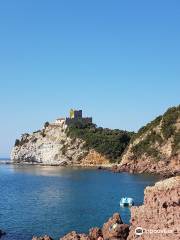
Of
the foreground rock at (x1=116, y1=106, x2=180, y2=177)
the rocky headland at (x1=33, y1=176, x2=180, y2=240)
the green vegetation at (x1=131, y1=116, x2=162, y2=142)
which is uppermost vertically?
the green vegetation at (x1=131, y1=116, x2=162, y2=142)

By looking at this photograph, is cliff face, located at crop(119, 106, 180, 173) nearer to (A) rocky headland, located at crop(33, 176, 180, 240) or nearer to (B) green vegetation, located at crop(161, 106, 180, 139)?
(B) green vegetation, located at crop(161, 106, 180, 139)

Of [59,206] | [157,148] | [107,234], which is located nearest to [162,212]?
[107,234]

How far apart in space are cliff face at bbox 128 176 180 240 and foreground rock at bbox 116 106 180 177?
322 ft

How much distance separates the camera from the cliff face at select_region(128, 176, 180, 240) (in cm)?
3503

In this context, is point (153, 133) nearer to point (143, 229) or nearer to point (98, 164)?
point (98, 164)

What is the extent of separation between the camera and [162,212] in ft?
119

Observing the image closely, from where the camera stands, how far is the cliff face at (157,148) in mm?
145000

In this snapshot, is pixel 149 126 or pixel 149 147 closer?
pixel 149 147

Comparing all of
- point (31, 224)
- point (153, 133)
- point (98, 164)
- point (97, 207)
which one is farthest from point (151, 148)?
point (31, 224)

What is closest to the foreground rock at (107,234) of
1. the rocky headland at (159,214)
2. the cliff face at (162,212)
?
the rocky headland at (159,214)

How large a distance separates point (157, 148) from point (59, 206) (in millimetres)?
80602

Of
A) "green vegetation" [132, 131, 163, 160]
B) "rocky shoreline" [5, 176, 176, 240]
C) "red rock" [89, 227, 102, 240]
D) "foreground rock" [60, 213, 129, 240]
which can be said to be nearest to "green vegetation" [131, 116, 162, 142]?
"green vegetation" [132, 131, 163, 160]

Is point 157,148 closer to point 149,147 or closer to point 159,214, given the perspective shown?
point 149,147

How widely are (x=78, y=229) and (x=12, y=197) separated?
35.7 metres
